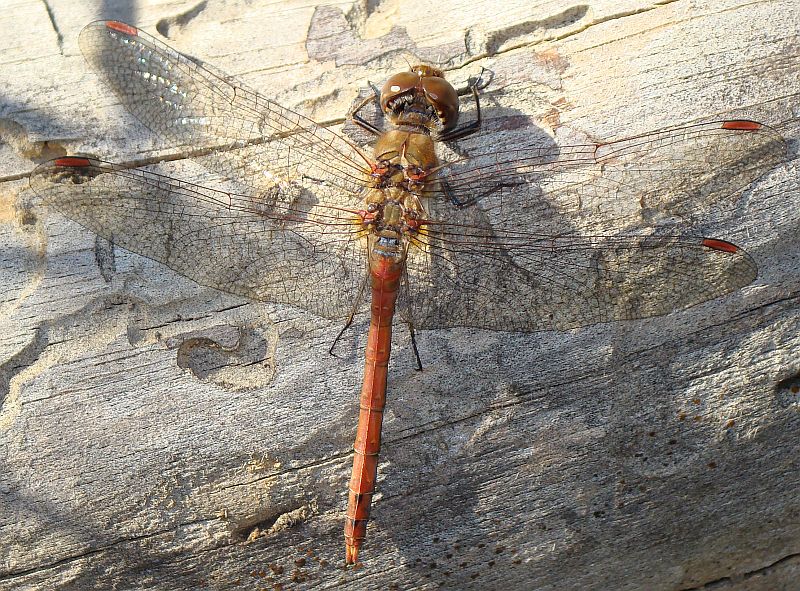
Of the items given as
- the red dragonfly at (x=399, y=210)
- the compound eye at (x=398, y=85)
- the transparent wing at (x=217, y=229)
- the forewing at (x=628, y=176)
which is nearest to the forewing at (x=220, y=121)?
the red dragonfly at (x=399, y=210)

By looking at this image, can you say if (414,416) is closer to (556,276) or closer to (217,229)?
(556,276)

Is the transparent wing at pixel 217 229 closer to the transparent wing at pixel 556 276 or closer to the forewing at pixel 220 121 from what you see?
the forewing at pixel 220 121

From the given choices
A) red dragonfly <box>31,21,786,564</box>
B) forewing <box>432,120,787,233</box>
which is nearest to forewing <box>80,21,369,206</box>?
red dragonfly <box>31,21,786,564</box>

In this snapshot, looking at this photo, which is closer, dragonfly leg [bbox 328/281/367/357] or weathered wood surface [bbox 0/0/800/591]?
weathered wood surface [bbox 0/0/800/591]

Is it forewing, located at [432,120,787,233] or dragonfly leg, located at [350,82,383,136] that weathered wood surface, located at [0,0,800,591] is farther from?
dragonfly leg, located at [350,82,383,136]

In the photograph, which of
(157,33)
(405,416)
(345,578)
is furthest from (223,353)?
(157,33)

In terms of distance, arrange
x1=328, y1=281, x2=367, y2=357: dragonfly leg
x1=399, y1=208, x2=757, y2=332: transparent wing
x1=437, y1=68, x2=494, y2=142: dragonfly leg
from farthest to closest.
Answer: x1=437, y1=68, x2=494, y2=142: dragonfly leg
x1=328, y1=281, x2=367, y2=357: dragonfly leg
x1=399, y1=208, x2=757, y2=332: transparent wing

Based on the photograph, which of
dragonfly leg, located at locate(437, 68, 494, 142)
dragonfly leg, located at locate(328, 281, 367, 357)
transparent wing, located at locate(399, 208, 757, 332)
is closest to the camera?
transparent wing, located at locate(399, 208, 757, 332)
